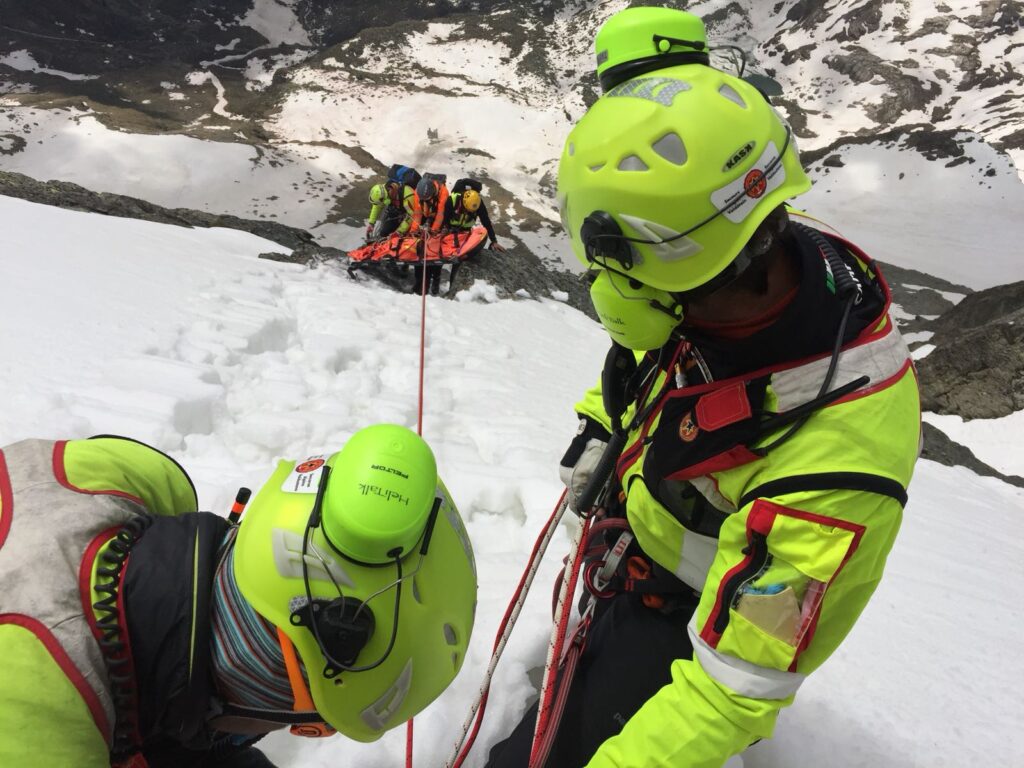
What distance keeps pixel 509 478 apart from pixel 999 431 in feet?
36.2

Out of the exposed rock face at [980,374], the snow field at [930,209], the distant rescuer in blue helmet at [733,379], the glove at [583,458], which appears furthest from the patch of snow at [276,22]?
the distant rescuer in blue helmet at [733,379]

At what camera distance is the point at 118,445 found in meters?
1.30

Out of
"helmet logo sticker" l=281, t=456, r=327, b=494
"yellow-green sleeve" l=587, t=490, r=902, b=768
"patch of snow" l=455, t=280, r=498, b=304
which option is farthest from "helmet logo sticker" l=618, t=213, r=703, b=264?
"patch of snow" l=455, t=280, r=498, b=304

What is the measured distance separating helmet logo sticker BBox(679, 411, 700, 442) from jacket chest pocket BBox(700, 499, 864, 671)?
0.24 metres

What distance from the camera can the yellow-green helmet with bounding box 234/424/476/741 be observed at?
1.06 metres

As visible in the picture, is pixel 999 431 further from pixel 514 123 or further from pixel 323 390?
pixel 514 123

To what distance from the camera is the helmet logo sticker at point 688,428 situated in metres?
1.33

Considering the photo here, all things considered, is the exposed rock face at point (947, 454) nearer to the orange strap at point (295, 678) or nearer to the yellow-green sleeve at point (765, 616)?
the yellow-green sleeve at point (765, 616)

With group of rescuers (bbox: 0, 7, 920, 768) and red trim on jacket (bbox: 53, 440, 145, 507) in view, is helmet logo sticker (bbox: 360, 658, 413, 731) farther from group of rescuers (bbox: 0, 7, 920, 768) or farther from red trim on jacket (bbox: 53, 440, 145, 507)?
red trim on jacket (bbox: 53, 440, 145, 507)

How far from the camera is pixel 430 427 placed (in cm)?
398

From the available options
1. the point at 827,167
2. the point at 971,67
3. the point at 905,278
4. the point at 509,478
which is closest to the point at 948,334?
the point at 905,278

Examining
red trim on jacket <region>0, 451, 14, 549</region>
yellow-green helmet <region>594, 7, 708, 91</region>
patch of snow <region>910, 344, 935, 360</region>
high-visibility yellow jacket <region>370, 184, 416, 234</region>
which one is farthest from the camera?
patch of snow <region>910, 344, 935, 360</region>

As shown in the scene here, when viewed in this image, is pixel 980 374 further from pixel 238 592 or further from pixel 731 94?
pixel 238 592

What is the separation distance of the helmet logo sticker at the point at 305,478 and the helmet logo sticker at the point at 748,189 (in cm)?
102
